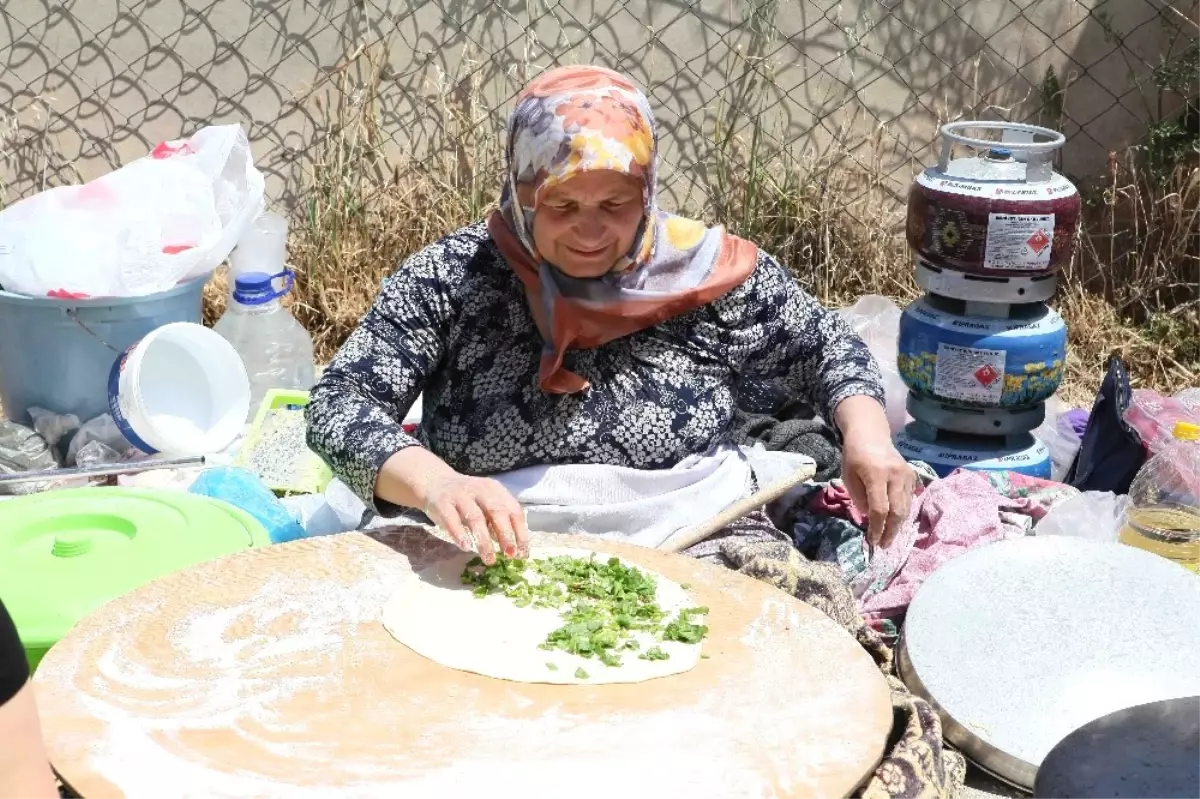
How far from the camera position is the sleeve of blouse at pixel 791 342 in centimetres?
281

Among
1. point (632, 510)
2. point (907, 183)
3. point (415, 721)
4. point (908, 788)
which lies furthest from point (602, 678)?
point (907, 183)

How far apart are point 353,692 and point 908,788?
84 centimetres

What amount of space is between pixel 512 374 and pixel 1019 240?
158 centimetres

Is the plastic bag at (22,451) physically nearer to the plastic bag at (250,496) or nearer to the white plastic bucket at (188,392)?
the white plastic bucket at (188,392)

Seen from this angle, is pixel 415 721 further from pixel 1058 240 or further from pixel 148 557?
pixel 1058 240

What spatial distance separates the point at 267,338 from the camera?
4414 millimetres

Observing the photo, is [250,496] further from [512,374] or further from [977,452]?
[977,452]

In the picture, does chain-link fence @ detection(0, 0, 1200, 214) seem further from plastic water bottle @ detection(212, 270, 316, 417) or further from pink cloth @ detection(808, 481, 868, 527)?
pink cloth @ detection(808, 481, 868, 527)

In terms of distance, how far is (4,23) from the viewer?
17.7 ft

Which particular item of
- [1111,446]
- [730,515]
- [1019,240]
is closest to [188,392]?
[730,515]

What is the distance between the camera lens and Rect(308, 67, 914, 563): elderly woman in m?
2.52

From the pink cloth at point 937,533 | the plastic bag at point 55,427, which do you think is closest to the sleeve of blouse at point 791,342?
the pink cloth at point 937,533

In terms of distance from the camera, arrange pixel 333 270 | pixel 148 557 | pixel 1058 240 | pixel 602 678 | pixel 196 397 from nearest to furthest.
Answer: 1. pixel 602 678
2. pixel 148 557
3. pixel 1058 240
4. pixel 196 397
5. pixel 333 270

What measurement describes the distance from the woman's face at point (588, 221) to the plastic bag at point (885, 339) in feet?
5.30
